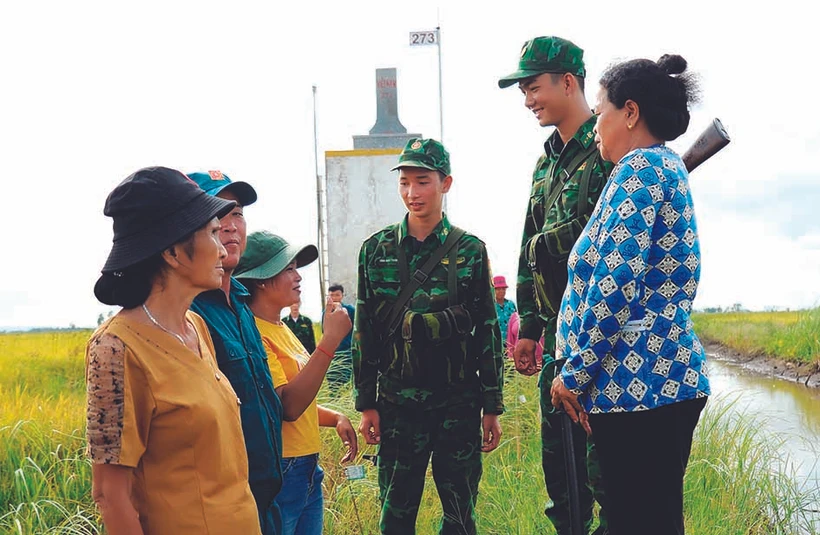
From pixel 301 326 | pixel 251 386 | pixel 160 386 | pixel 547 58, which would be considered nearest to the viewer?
pixel 160 386

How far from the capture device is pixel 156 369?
1873mm

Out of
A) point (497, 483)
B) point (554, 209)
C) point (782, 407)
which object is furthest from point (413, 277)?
point (782, 407)

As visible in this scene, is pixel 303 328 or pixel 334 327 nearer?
pixel 334 327

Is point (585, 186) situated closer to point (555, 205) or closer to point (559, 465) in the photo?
point (555, 205)

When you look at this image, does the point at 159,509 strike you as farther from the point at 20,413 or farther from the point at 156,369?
the point at 20,413

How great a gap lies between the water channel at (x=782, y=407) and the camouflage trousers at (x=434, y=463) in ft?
10.3

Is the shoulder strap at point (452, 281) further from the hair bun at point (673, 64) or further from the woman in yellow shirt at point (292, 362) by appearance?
the hair bun at point (673, 64)

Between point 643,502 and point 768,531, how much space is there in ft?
8.93

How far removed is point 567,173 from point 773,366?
55.0 ft

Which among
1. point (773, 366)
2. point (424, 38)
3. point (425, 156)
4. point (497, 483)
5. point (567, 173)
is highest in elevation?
point (424, 38)

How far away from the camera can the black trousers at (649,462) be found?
2486mm

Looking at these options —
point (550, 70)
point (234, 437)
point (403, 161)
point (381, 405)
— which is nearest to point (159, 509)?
point (234, 437)

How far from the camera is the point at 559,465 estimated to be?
328 centimetres

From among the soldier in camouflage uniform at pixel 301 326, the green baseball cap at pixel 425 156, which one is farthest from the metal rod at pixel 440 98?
the green baseball cap at pixel 425 156
